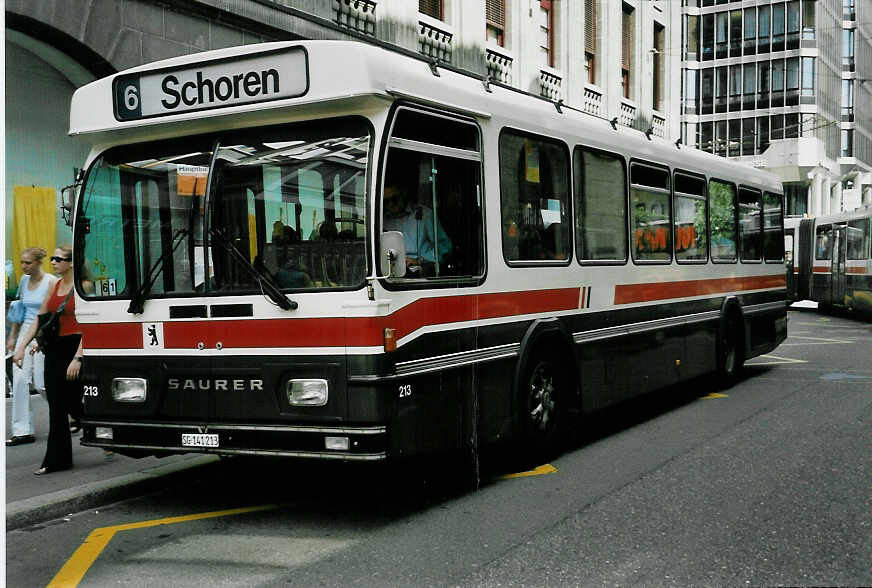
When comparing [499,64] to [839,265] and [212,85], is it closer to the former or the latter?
[839,265]

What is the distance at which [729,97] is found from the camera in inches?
2744

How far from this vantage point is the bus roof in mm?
5969

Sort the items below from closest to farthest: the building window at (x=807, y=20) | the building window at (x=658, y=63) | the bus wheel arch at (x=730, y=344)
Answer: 1. the bus wheel arch at (x=730, y=344)
2. the building window at (x=658, y=63)
3. the building window at (x=807, y=20)

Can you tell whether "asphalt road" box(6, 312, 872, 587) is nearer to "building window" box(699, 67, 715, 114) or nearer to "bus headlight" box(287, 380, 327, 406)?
"bus headlight" box(287, 380, 327, 406)

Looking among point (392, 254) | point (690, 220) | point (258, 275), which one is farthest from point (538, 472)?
point (690, 220)

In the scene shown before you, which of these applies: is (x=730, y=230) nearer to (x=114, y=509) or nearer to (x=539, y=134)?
(x=539, y=134)

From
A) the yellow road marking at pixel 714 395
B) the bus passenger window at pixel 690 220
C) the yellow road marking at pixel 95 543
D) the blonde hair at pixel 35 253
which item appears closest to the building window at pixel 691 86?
the yellow road marking at pixel 714 395

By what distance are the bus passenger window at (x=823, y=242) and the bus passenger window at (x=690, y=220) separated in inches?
739

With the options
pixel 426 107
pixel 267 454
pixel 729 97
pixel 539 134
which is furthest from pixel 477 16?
pixel 729 97

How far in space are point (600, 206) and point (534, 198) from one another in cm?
132

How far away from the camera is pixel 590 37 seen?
25391 millimetres

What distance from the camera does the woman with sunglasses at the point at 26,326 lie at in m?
9.02

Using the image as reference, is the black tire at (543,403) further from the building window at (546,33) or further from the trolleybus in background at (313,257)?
the building window at (546,33)

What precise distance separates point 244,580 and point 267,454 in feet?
3.56
